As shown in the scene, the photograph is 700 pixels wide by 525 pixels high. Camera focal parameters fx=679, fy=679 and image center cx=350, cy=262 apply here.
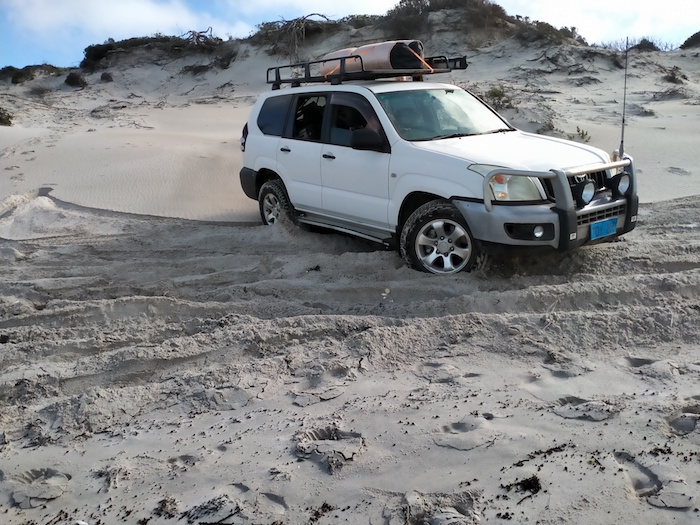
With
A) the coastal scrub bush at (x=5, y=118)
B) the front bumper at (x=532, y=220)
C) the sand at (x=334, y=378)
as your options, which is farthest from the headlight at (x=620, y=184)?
the coastal scrub bush at (x=5, y=118)

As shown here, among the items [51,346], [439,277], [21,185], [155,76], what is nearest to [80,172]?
[21,185]

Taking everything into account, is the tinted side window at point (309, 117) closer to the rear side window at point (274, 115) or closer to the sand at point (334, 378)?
the rear side window at point (274, 115)

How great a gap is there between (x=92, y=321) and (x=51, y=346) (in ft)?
1.78

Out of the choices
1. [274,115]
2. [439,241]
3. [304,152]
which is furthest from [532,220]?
[274,115]

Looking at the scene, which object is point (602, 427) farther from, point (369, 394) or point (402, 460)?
point (369, 394)

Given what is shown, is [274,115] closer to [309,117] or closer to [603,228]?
[309,117]

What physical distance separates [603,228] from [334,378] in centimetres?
274

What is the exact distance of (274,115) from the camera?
24.7 feet

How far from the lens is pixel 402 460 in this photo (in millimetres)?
3170

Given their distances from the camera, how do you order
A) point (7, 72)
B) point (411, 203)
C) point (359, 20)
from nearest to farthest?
1. point (411, 203)
2. point (7, 72)
3. point (359, 20)

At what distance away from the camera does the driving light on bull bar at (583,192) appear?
5.31 m

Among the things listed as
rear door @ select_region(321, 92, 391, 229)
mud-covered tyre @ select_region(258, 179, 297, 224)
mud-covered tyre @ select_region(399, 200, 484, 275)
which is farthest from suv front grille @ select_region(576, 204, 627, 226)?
mud-covered tyre @ select_region(258, 179, 297, 224)

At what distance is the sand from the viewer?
295 cm

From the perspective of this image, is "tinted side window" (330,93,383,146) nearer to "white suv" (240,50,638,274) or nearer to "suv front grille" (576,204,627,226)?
"white suv" (240,50,638,274)
